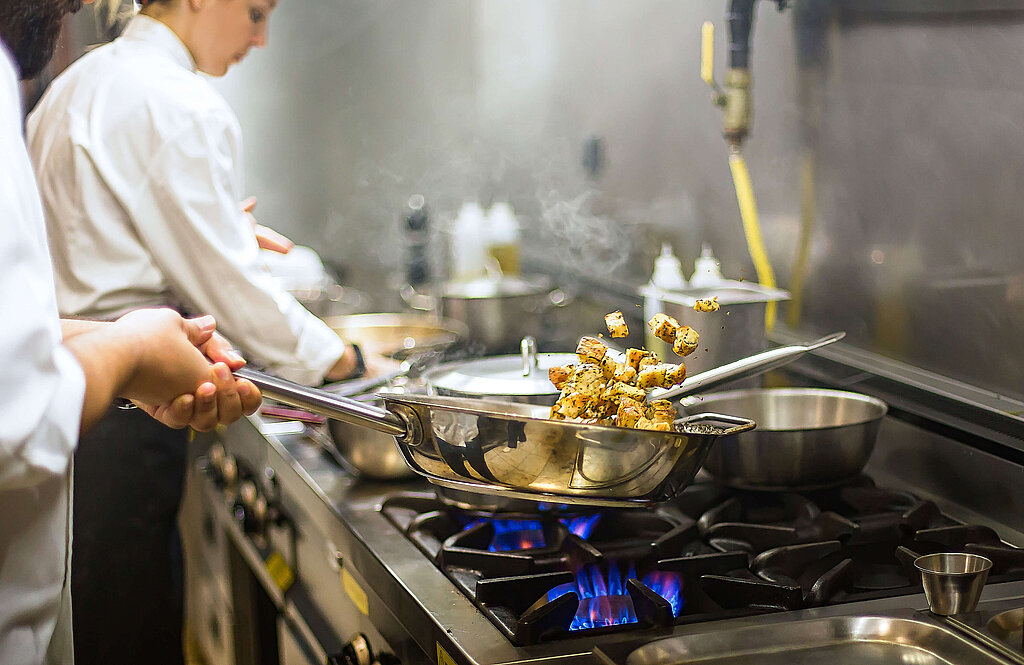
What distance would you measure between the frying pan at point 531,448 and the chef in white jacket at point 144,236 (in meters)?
0.73

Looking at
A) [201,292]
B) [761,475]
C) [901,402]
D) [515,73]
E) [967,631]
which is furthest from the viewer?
[515,73]

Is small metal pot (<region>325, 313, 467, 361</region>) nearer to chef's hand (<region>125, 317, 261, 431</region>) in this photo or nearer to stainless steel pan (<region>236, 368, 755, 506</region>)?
chef's hand (<region>125, 317, 261, 431</region>)

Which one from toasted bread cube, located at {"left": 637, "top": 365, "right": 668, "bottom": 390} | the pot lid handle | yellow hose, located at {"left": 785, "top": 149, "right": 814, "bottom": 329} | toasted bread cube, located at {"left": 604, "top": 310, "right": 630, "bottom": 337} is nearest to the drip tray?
toasted bread cube, located at {"left": 637, "top": 365, "right": 668, "bottom": 390}

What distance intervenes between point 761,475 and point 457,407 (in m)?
0.42

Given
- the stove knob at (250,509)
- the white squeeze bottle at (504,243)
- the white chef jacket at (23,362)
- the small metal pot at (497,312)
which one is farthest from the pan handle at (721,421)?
the white squeeze bottle at (504,243)

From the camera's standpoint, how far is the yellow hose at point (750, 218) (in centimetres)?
176

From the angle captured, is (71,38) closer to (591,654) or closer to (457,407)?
(457,407)

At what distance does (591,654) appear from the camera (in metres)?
0.85

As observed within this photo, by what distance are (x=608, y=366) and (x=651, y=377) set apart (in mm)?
50

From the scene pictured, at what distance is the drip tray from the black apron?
1.31 m

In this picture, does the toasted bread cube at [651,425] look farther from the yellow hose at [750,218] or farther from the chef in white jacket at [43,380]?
the yellow hose at [750,218]

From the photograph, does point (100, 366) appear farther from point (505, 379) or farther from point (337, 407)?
point (505, 379)

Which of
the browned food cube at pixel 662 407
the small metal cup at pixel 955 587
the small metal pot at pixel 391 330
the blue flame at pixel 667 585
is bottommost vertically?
the blue flame at pixel 667 585

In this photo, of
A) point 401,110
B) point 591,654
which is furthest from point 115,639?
point 401,110
